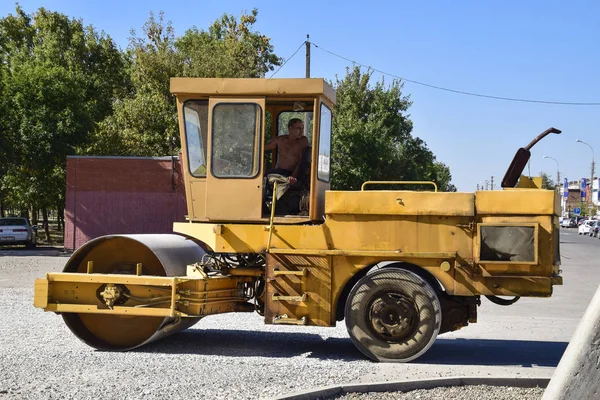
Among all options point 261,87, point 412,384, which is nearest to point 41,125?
point 261,87

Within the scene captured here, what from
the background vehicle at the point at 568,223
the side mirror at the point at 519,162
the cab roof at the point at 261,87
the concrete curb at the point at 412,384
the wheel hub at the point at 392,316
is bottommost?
the background vehicle at the point at 568,223

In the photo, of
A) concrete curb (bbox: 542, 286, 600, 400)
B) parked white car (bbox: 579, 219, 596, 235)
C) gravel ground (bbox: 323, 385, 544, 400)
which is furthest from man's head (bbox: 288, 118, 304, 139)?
parked white car (bbox: 579, 219, 596, 235)

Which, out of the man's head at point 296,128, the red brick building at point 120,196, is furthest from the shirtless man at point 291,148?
the red brick building at point 120,196

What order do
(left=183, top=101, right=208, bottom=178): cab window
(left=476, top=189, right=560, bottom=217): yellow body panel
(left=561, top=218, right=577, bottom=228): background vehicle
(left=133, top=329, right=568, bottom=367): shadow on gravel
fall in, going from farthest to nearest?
(left=561, top=218, right=577, bottom=228): background vehicle < (left=183, top=101, right=208, bottom=178): cab window < (left=133, top=329, right=568, bottom=367): shadow on gravel < (left=476, top=189, right=560, bottom=217): yellow body panel

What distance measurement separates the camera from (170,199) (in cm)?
3369

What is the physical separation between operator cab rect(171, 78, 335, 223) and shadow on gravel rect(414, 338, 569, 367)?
219cm

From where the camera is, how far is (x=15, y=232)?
36312 mm

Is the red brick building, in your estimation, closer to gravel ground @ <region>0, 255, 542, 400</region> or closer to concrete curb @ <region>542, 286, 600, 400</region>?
gravel ground @ <region>0, 255, 542, 400</region>

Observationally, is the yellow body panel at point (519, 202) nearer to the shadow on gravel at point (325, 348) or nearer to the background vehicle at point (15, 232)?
the shadow on gravel at point (325, 348)

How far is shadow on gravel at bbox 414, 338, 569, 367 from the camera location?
9117mm

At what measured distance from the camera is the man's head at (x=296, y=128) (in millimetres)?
9959

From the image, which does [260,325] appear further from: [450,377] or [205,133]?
[450,377]

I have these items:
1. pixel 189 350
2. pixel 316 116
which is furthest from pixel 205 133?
pixel 189 350

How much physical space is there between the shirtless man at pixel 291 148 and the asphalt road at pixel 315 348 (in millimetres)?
2190
